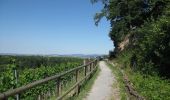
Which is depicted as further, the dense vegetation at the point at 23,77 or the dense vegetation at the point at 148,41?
the dense vegetation at the point at 148,41

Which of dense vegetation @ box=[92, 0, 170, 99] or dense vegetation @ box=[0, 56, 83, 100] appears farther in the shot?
dense vegetation @ box=[92, 0, 170, 99]

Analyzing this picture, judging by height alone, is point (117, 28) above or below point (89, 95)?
above

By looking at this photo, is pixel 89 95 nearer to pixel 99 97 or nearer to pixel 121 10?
pixel 99 97

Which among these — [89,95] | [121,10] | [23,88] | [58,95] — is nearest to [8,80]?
[89,95]

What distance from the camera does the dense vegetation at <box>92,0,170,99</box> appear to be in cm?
1601

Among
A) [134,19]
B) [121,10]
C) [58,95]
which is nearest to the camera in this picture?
[58,95]

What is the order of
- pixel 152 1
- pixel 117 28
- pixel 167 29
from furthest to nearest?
pixel 117 28
pixel 152 1
pixel 167 29

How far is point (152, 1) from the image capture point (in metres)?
27.4

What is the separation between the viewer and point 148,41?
66.9 feet

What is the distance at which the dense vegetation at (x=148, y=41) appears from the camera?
16.0 metres

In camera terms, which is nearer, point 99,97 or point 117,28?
point 99,97

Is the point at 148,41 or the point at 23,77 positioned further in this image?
the point at 23,77

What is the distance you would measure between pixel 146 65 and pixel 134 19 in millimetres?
8244

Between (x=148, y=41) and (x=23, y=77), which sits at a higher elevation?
(x=148, y=41)
